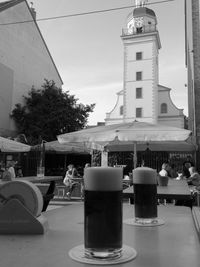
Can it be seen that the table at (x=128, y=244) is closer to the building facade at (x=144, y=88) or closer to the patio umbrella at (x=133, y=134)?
the patio umbrella at (x=133, y=134)

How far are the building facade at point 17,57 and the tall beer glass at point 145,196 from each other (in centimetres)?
2121

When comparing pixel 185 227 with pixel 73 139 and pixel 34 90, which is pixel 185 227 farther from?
pixel 34 90

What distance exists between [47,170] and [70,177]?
10.5 m

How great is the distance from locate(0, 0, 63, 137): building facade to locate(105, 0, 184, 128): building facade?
54.3ft

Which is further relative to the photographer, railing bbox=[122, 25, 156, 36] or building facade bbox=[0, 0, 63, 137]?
railing bbox=[122, 25, 156, 36]

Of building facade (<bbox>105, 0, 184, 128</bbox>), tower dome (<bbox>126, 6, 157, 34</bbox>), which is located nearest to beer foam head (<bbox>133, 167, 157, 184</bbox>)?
building facade (<bbox>105, 0, 184, 128</bbox>)

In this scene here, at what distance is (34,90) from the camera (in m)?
25.2

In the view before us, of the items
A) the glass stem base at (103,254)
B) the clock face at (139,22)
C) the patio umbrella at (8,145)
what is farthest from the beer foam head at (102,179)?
the clock face at (139,22)

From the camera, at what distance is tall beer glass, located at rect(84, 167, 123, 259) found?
1.03 meters

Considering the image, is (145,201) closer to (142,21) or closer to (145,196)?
(145,196)

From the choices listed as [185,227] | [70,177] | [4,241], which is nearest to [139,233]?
[185,227]

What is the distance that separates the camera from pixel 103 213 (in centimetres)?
106

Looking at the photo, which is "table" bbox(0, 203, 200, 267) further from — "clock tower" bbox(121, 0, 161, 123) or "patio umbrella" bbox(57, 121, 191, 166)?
"clock tower" bbox(121, 0, 161, 123)

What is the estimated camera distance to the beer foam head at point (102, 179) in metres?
1.10
